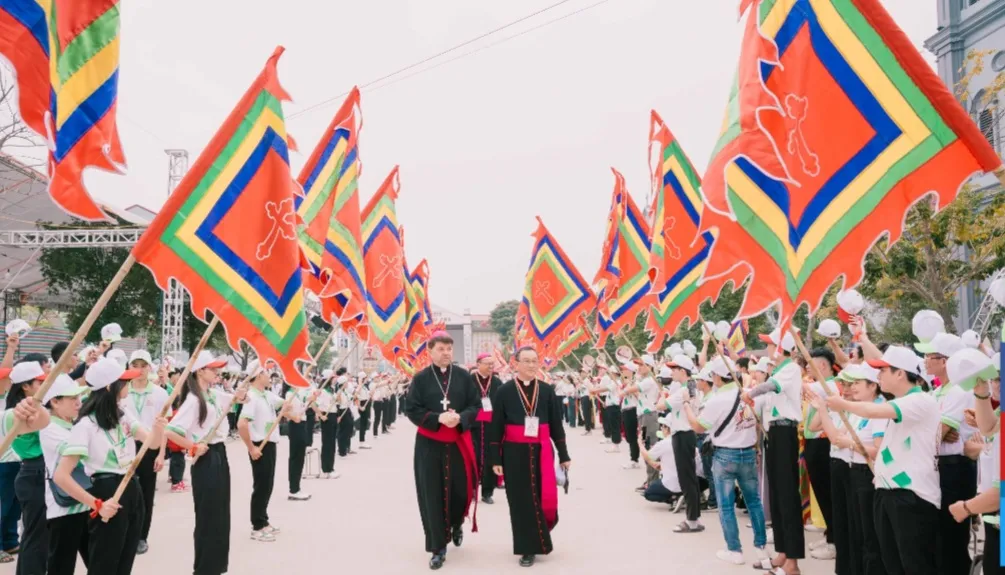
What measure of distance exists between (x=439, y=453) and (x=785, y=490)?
3.17m

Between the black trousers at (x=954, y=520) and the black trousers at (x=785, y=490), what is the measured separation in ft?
5.32

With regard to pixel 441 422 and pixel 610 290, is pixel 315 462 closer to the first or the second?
pixel 610 290

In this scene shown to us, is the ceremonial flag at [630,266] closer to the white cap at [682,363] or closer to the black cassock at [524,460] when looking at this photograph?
the white cap at [682,363]

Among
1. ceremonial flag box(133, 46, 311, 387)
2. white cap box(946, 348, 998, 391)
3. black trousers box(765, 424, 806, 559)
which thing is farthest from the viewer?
→ black trousers box(765, 424, 806, 559)

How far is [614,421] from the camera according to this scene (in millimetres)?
19312

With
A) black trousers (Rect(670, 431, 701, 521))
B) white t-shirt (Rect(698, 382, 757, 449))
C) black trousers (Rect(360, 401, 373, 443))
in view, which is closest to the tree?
black trousers (Rect(360, 401, 373, 443))

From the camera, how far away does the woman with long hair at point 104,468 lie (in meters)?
4.77

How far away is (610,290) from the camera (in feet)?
42.2

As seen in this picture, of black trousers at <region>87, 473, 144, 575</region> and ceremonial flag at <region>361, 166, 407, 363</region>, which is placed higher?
ceremonial flag at <region>361, 166, 407, 363</region>

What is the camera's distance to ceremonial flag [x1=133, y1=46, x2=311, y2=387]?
16.3ft

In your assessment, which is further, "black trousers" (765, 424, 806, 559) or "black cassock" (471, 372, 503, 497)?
"black cassock" (471, 372, 503, 497)

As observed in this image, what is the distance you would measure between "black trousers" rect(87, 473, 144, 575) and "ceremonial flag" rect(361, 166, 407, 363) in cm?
608

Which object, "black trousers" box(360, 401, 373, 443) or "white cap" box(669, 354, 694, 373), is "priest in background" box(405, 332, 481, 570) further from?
"black trousers" box(360, 401, 373, 443)

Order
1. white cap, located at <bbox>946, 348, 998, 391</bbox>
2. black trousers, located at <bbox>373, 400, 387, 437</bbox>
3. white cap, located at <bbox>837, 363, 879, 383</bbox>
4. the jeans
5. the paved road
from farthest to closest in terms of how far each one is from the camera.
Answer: black trousers, located at <bbox>373, 400, 387, 437</bbox> < the paved road < the jeans < white cap, located at <bbox>837, 363, 879, 383</bbox> < white cap, located at <bbox>946, 348, 998, 391</bbox>
